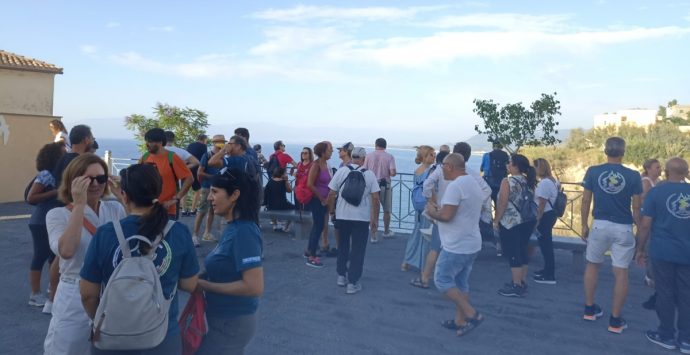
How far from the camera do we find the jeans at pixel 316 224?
7.48 meters

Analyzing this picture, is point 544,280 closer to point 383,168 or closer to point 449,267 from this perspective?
point 449,267

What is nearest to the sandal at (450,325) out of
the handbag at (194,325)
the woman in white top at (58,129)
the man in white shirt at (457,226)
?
the man in white shirt at (457,226)

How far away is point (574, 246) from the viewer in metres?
7.38

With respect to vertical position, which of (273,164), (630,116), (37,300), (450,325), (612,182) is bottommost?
(37,300)

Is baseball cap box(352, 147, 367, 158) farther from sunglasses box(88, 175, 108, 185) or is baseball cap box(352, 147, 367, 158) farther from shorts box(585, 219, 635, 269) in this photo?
sunglasses box(88, 175, 108, 185)

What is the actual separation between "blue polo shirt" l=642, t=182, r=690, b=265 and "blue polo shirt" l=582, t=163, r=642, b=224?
0.17m

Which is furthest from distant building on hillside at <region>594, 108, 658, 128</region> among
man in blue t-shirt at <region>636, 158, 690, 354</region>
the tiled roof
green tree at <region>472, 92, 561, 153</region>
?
man in blue t-shirt at <region>636, 158, 690, 354</region>

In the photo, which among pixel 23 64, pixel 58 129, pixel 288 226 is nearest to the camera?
pixel 58 129

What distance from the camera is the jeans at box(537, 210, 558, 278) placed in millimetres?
6883

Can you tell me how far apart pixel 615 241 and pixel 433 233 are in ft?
6.26

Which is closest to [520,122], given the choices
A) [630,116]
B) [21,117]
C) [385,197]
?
[385,197]

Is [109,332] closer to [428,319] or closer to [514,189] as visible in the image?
[428,319]

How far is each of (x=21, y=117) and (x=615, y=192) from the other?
15.1m

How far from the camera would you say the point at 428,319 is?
18.0 ft
